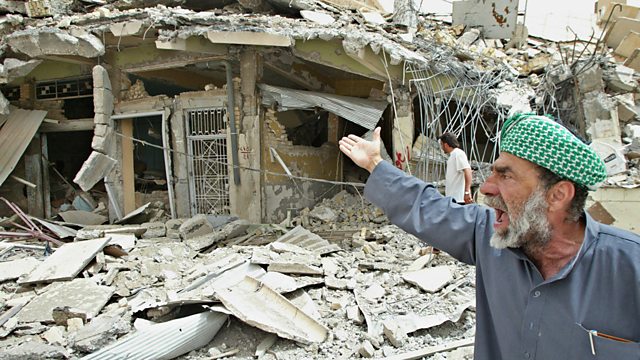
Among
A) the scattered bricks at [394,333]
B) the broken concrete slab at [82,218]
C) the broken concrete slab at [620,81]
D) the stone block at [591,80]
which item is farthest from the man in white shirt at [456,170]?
the broken concrete slab at [82,218]

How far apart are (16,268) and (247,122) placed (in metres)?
4.53

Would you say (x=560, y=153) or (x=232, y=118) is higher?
(x=560, y=153)

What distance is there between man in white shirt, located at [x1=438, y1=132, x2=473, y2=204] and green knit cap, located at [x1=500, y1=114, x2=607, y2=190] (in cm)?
398

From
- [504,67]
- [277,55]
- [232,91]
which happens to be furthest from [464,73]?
[232,91]

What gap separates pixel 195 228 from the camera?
773cm

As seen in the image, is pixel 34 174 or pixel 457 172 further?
pixel 34 174

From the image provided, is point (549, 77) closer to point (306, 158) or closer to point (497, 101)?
point (497, 101)

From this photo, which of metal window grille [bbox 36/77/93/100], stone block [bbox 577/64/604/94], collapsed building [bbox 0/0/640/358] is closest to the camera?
collapsed building [bbox 0/0/640/358]

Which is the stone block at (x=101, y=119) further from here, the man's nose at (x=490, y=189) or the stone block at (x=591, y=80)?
the stone block at (x=591, y=80)

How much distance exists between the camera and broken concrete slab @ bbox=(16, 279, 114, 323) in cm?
434

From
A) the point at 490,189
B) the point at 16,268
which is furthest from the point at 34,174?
the point at 490,189

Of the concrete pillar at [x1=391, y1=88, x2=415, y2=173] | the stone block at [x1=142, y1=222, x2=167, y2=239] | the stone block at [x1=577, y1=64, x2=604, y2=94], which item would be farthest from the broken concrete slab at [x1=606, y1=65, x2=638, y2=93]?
the stone block at [x1=142, y1=222, x2=167, y2=239]

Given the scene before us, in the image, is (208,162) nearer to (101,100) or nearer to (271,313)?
(101,100)

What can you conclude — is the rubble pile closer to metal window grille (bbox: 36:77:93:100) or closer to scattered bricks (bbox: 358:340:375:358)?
scattered bricks (bbox: 358:340:375:358)
